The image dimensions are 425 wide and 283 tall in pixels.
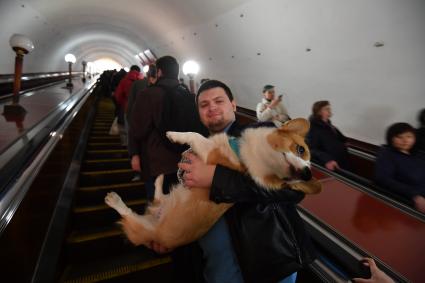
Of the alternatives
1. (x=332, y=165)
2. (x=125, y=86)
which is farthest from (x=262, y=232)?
(x=125, y=86)

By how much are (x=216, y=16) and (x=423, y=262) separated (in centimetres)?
Answer: 591

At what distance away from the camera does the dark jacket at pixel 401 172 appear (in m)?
2.53

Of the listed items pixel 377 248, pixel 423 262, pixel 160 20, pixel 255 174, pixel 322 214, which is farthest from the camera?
pixel 160 20

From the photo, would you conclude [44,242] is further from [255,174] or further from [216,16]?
[216,16]

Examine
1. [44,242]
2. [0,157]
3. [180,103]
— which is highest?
[180,103]

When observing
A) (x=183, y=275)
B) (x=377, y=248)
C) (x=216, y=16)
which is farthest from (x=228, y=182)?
(x=216, y=16)

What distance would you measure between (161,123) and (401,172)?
2.55m

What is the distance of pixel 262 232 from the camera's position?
0.91 m

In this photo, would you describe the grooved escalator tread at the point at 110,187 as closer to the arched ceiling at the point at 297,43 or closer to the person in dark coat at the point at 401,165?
the person in dark coat at the point at 401,165

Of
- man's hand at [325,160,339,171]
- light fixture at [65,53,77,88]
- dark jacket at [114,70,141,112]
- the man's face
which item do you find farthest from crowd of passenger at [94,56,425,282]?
light fixture at [65,53,77,88]

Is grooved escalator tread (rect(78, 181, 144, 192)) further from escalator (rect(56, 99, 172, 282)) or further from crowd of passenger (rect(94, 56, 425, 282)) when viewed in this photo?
crowd of passenger (rect(94, 56, 425, 282))

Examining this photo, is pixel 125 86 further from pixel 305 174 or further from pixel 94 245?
pixel 305 174

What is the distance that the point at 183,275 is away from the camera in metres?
1.22

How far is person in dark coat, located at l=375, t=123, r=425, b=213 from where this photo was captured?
101 inches
